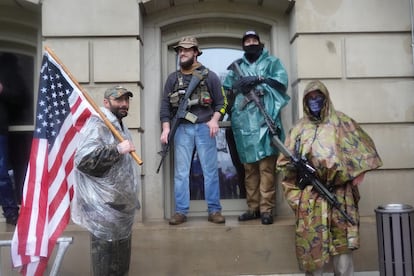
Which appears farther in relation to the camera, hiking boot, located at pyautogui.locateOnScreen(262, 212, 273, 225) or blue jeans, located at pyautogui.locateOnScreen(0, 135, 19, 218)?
blue jeans, located at pyautogui.locateOnScreen(0, 135, 19, 218)

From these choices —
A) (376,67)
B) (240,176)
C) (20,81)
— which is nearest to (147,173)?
(240,176)

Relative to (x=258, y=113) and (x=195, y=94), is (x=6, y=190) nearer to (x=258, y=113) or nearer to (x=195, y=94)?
(x=195, y=94)

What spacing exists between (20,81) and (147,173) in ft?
7.90

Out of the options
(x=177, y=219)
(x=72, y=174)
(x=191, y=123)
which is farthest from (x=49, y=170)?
(x=191, y=123)

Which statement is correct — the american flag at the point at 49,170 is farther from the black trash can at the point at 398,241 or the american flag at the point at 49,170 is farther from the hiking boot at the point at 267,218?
the black trash can at the point at 398,241

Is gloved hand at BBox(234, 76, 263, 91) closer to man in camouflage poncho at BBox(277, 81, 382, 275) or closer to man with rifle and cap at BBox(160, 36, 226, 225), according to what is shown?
man with rifle and cap at BBox(160, 36, 226, 225)

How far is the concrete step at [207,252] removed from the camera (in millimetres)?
5645

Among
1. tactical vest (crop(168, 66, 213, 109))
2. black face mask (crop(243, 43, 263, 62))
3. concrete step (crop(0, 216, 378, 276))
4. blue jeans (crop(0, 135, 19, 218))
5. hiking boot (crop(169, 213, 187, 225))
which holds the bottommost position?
concrete step (crop(0, 216, 378, 276))

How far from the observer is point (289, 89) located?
6.70 meters

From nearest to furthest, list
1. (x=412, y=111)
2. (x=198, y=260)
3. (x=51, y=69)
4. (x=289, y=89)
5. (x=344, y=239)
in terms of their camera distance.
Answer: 1. (x=51, y=69)
2. (x=344, y=239)
3. (x=198, y=260)
4. (x=412, y=111)
5. (x=289, y=89)

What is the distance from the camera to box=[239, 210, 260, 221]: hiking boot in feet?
20.1

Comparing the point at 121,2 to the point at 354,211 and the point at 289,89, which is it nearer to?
the point at 289,89

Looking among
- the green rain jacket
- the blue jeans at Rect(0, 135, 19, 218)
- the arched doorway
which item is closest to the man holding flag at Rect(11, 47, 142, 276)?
the green rain jacket

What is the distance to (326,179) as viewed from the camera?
495cm
